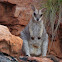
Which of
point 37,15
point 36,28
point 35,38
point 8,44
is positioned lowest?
point 35,38

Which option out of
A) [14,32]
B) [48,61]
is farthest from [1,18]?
[48,61]

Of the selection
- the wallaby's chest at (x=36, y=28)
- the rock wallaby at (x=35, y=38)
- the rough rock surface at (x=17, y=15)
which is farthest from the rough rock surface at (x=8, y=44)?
the rough rock surface at (x=17, y=15)

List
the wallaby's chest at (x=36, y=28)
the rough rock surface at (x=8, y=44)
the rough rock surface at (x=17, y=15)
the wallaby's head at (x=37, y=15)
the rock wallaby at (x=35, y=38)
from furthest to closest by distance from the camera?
1. the rough rock surface at (x=17, y=15)
2. the wallaby's chest at (x=36, y=28)
3. the rock wallaby at (x=35, y=38)
4. the wallaby's head at (x=37, y=15)
5. the rough rock surface at (x=8, y=44)

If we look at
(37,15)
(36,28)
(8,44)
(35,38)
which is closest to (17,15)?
(36,28)

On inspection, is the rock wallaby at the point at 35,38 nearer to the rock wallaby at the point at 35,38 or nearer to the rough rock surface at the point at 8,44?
the rock wallaby at the point at 35,38

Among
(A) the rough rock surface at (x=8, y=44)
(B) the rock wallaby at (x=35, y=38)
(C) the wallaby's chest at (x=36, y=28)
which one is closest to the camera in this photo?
(A) the rough rock surface at (x=8, y=44)

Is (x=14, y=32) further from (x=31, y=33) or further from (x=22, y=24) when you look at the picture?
(x=31, y=33)

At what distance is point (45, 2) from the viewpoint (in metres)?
7.36

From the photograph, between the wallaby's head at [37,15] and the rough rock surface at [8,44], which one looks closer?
the rough rock surface at [8,44]

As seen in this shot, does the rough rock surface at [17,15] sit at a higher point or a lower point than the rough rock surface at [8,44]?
higher

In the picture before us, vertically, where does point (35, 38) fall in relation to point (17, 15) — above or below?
below

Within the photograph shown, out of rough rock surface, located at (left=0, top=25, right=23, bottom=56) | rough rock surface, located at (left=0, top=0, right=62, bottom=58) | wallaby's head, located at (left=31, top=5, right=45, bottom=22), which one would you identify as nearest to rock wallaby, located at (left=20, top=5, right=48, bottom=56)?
wallaby's head, located at (left=31, top=5, right=45, bottom=22)

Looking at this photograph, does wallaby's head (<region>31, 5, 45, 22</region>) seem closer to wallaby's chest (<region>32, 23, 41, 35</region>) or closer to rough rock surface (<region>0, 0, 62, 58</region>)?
wallaby's chest (<region>32, 23, 41, 35</region>)

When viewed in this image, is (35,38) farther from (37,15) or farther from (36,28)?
(37,15)
